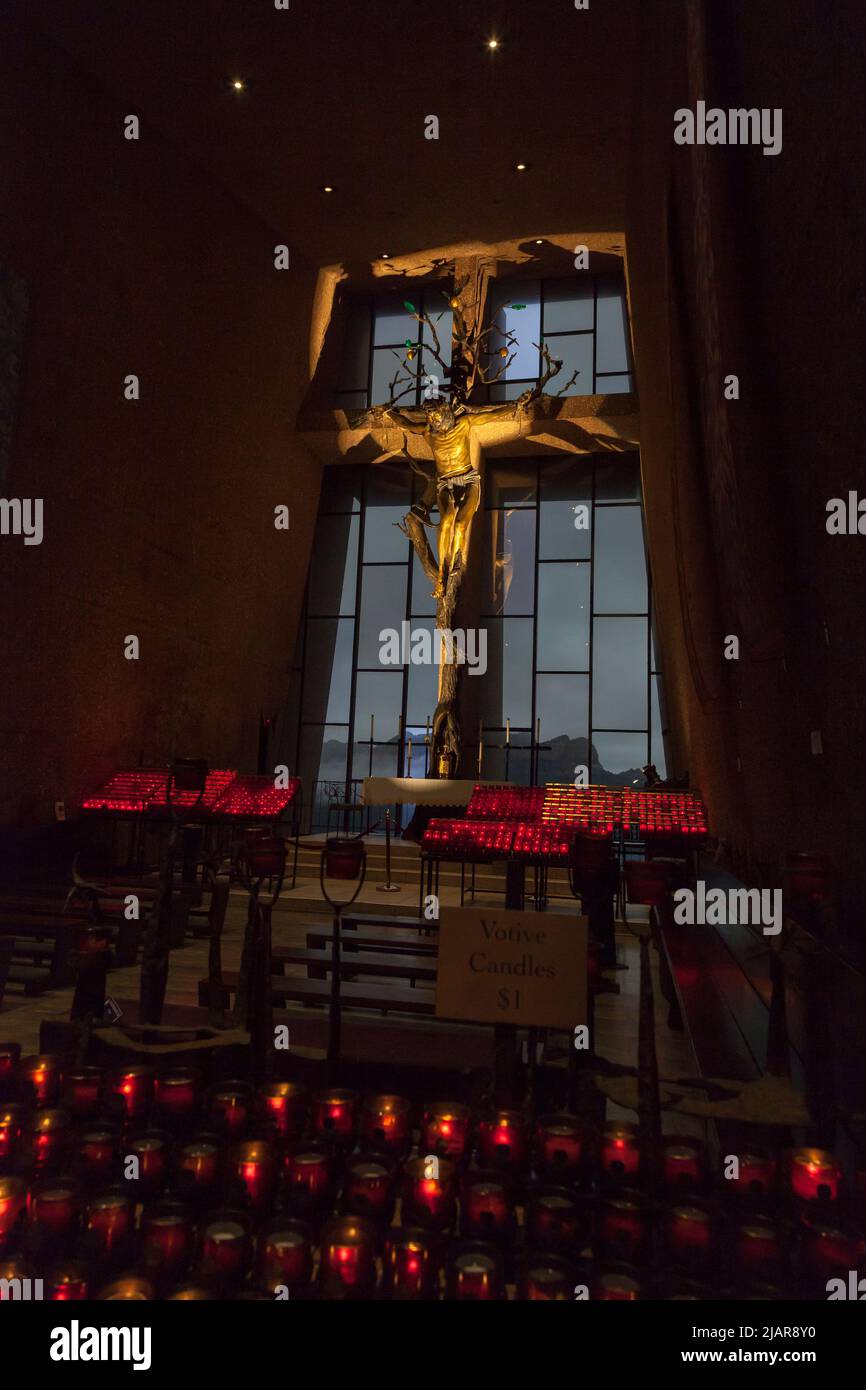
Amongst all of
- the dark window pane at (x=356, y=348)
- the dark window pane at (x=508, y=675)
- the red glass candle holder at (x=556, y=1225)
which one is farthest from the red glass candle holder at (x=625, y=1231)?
the dark window pane at (x=356, y=348)

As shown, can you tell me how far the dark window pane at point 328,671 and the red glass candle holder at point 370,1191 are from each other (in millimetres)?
10362

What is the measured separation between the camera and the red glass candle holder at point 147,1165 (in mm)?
1293

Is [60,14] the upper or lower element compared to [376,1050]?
upper

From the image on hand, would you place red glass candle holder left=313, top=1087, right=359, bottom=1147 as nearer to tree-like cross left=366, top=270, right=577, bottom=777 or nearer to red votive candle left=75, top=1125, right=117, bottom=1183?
red votive candle left=75, top=1125, right=117, bottom=1183

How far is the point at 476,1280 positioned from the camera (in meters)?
1.00

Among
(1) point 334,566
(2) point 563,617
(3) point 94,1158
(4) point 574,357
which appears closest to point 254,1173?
(3) point 94,1158

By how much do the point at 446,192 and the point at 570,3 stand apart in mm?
2604

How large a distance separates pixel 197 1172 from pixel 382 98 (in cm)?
927

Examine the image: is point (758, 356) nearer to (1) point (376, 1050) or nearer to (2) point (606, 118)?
(1) point (376, 1050)

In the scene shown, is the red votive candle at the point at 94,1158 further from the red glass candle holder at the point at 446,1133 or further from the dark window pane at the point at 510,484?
the dark window pane at the point at 510,484

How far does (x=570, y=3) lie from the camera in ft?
22.3

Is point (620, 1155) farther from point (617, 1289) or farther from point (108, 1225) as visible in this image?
point (108, 1225)

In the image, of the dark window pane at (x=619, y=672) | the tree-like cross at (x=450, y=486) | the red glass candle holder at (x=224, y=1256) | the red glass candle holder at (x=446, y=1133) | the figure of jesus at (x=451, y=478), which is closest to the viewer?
the red glass candle holder at (x=224, y=1256)
